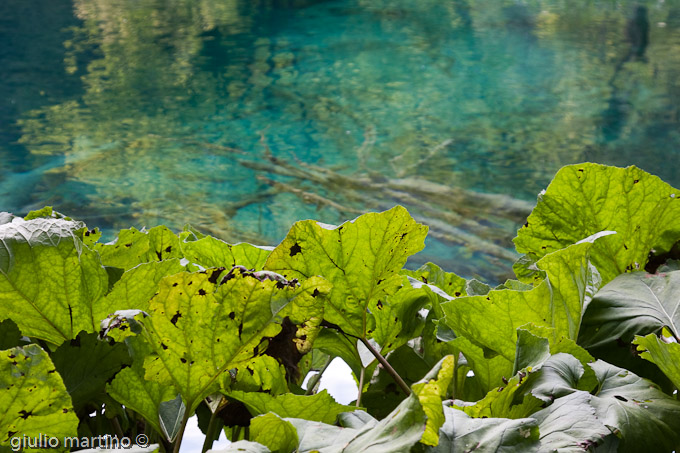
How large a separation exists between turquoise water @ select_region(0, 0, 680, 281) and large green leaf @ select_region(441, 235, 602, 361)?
244 centimetres

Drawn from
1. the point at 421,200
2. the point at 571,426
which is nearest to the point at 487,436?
the point at 571,426

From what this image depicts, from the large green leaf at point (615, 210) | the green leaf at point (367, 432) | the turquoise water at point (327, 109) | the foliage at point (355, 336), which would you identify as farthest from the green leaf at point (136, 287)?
the turquoise water at point (327, 109)

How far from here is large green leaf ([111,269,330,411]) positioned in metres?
0.24

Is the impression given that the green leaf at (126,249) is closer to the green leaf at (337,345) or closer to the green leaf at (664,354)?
the green leaf at (337,345)

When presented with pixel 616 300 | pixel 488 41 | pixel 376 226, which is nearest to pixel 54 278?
pixel 376 226

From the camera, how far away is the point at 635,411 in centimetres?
24

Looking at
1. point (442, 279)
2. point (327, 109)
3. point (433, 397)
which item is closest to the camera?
point (433, 397)

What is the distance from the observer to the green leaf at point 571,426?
0.68 ft

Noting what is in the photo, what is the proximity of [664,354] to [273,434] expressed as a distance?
A: 0.15 meters

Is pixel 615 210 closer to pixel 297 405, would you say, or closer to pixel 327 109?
pixel 297 405

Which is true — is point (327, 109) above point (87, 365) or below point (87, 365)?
below

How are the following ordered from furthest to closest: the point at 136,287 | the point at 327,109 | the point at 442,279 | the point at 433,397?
the point at 327,109 < the point at 442,279 < the point at 136,287 < the point at 433,397

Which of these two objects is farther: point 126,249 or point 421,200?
point 421,200

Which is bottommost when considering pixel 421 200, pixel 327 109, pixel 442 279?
pixel 421 200
